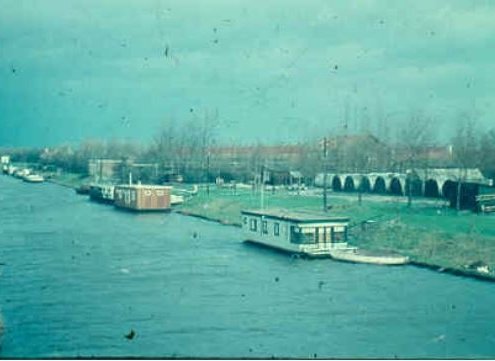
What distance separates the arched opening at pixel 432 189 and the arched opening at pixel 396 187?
0.34 metres

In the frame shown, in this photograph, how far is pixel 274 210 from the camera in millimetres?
6062

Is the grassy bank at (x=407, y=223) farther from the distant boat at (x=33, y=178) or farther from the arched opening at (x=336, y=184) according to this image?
the distant boat at (x=33, y=178)

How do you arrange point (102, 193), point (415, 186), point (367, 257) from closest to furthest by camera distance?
point (367, 257) → point (415, 186) → point (102, 193)

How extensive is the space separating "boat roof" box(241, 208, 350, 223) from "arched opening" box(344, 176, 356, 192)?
42 centimetres

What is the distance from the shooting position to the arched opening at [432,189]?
6.19m

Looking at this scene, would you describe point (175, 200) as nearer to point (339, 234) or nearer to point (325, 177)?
point (325, 177)

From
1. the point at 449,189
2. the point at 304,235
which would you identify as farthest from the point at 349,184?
the point at 449,189

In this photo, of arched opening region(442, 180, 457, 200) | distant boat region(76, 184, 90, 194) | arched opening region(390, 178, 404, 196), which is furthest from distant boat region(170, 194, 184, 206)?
arched opening region(442, 180, 457, 200)

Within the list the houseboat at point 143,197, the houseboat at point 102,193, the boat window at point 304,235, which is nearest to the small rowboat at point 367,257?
the boat window at point 304,235

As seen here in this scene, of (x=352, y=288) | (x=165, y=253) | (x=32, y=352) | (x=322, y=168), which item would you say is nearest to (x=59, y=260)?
(x=165, y=253)

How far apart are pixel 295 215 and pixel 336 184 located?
1.80 ft

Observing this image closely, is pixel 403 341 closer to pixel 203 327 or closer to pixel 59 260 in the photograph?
pixel 203 327

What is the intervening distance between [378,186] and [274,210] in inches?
34.8

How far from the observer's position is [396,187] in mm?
5988
